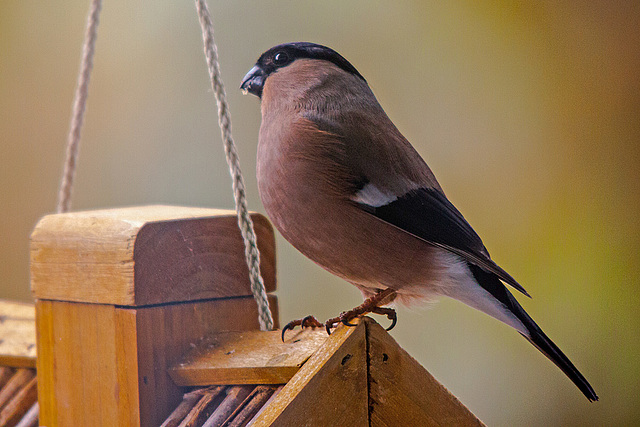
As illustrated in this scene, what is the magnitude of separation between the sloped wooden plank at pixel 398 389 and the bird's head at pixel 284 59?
0.37 metres

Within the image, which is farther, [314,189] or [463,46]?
[463,46]

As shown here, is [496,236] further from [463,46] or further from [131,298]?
[131,298]

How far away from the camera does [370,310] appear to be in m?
0.85

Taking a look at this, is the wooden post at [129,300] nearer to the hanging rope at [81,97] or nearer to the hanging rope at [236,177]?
the hanging rope at [236,177]

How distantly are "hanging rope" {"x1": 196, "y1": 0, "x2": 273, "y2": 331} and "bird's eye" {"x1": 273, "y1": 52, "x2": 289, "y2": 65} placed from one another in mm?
90

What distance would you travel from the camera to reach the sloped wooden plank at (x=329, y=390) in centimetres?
67

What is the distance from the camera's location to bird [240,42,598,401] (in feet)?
2.77

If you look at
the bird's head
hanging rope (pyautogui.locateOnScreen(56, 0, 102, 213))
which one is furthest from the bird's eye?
hanging rope (pyautogui.locateOnScreen(56, 0, 102, 213))

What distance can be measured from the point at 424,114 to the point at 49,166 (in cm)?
163

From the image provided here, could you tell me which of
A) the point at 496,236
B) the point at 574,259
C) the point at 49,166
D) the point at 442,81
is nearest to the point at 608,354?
the point at 574,259

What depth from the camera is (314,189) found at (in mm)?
847

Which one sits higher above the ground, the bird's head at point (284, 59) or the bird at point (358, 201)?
the bird's head at point (284, 59)

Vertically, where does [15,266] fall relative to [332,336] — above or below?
below

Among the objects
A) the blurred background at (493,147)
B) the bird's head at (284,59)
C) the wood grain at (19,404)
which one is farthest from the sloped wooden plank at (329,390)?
the blurred background at (493,147)
